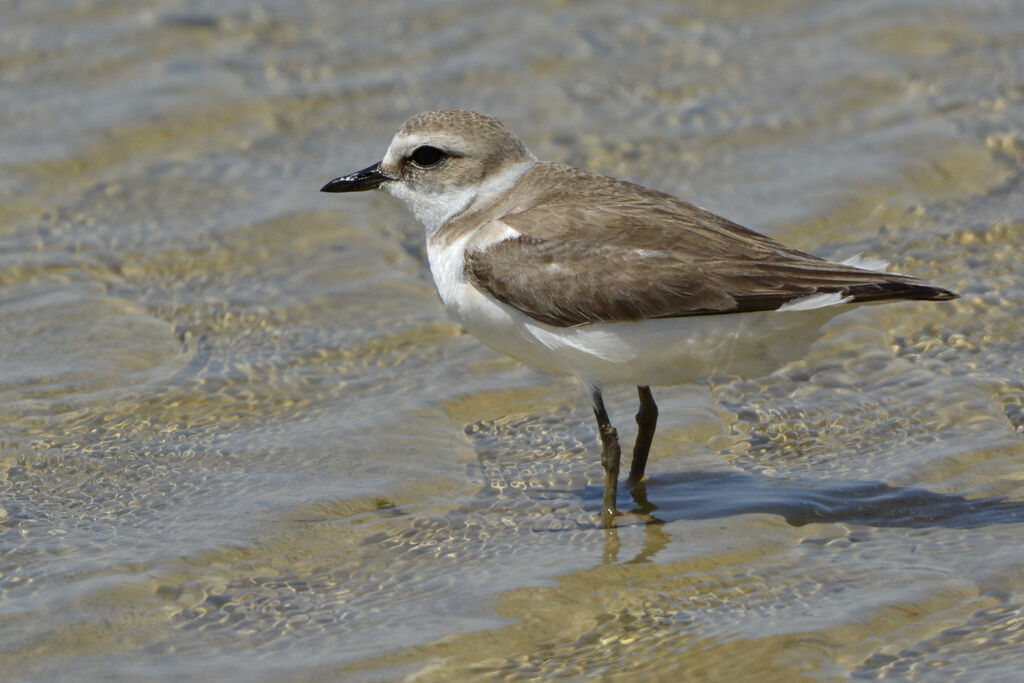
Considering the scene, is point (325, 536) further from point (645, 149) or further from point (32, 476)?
point (645, 149)

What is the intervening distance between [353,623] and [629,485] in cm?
184

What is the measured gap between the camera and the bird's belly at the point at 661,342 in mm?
6445

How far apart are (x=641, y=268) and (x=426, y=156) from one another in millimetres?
1602

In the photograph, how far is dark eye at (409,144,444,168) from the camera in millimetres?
7523

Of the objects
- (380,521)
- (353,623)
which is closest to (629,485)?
(380,521)

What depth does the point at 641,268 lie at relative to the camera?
652 centimetres

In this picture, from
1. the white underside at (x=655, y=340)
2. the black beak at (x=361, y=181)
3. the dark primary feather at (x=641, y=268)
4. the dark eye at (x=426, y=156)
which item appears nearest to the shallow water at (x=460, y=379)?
the white underside at (x=655, y=340)

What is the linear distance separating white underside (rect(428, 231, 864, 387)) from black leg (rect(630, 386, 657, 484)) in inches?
17.8

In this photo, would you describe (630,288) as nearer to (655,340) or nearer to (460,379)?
(655,340)

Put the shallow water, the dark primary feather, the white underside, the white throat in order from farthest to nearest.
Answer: the white throat, the white underside, the dark primary feather, the shallow water

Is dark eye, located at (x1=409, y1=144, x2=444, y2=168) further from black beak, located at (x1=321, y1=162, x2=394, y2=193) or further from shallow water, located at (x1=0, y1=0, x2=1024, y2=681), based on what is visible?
shallow water, located at (x1=0, y1=0, x2=1024, y2=681)

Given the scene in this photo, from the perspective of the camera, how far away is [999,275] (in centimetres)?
898

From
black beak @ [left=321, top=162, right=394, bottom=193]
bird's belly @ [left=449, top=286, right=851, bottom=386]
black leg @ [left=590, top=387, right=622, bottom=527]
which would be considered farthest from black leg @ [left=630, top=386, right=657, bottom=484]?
black beak @ [left=321, top=162, right=394, bottom=193]

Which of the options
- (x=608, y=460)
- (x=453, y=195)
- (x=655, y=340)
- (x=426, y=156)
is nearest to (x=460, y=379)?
(x=453, y=195)
